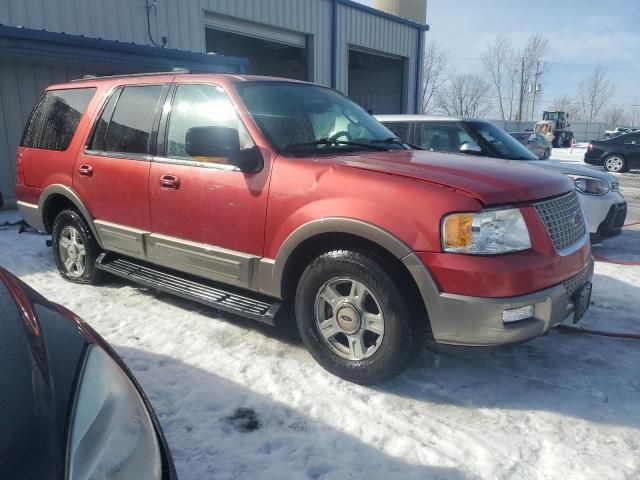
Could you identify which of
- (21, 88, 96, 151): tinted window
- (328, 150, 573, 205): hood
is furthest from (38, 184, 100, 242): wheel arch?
(328, 150, 573, 205): hood

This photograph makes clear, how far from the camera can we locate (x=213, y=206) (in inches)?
136

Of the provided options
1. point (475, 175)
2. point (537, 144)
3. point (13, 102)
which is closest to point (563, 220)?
point (475, 175)

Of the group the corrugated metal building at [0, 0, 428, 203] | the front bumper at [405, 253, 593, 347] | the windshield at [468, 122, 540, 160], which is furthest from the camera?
the corrugated metal building at [0, 0, 428, 203]

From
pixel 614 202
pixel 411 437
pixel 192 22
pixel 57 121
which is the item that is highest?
pixel 192 22

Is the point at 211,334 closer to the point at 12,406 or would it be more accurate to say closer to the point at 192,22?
the point at 12,406

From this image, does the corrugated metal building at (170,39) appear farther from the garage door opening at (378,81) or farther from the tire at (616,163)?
the tire at (616,163)

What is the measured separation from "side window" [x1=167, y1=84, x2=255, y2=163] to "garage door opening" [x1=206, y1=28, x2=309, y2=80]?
539 inches

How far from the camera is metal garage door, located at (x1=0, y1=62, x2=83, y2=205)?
8.83 meters

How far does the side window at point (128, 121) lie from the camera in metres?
4.00

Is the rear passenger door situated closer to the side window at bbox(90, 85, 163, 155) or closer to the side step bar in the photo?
the side window at bbox(90, 85, 163, 155)

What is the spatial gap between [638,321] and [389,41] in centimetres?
1602

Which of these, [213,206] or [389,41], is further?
[389,41]

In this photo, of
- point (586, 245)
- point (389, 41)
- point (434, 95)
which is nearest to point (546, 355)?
point (586, 245)

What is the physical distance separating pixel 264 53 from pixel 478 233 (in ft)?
60.4
